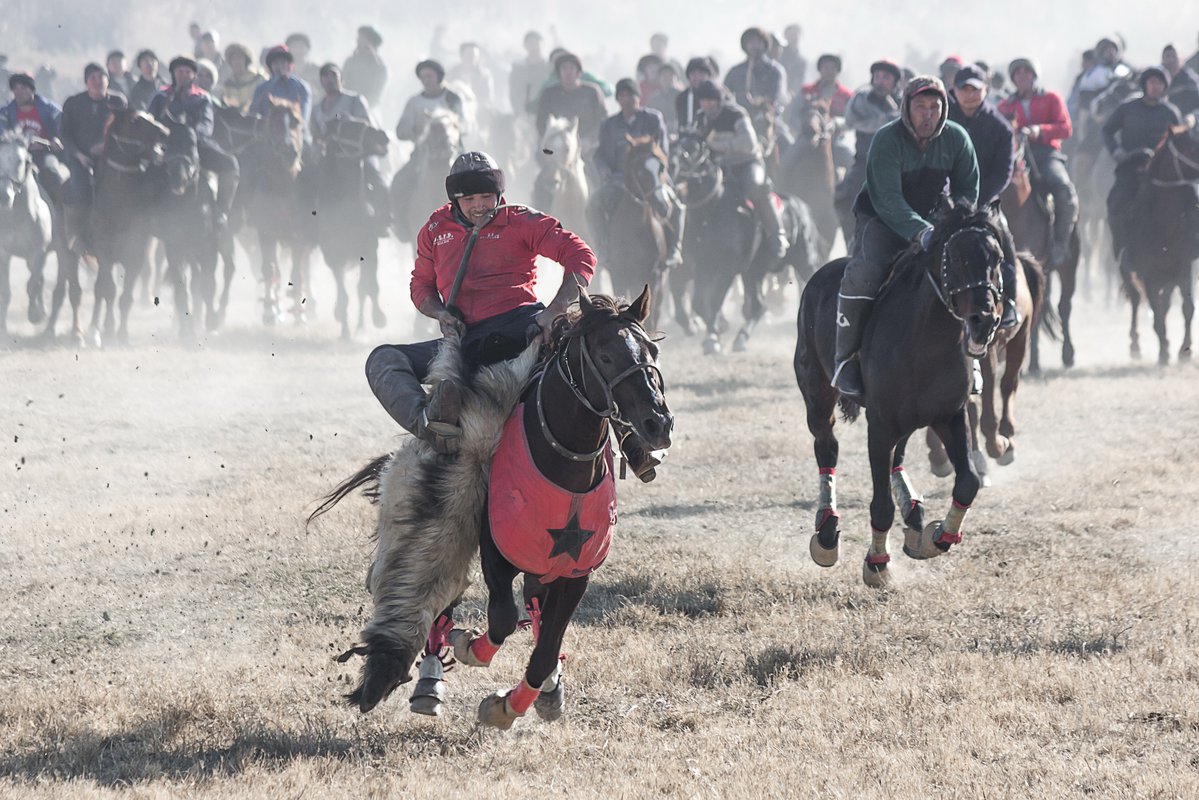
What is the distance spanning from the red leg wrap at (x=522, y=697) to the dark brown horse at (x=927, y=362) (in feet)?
8.95

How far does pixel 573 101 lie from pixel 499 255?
583 inches

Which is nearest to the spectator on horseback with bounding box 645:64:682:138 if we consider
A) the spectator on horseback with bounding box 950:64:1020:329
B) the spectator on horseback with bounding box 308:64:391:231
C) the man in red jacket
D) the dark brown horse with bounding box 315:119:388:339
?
the spectator on horseback with bounding box 308:64:391:231

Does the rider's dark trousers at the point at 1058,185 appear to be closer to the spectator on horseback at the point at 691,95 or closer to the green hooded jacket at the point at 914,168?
the spectator on horseback at the point at 691,95

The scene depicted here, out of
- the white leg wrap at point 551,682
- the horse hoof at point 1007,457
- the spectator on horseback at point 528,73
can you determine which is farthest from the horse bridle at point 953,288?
the spectator on horseback at point 528,73

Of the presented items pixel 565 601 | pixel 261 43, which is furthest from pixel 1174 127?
pixel 261 43

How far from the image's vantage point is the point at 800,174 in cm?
2097

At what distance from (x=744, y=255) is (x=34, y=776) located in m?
14.3

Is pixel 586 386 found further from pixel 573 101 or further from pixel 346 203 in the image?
pixel 573 101

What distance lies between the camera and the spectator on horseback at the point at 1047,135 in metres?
14.7

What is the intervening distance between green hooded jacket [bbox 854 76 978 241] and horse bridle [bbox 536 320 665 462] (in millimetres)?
3064

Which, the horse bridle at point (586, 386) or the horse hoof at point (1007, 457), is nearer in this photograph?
the horse bridle at point (586, 386)

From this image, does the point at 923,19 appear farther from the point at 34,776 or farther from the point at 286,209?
the point at 34,776

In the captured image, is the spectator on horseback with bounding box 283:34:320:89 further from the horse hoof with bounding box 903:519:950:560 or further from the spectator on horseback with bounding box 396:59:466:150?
the horse hoof with bounding box 903:519:950:560

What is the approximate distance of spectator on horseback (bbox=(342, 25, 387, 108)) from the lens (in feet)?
88.7
